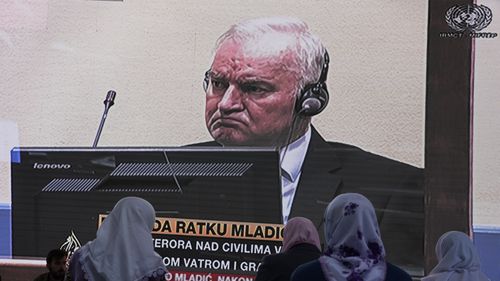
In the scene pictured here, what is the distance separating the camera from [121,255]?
4129mm

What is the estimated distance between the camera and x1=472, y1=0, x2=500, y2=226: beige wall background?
6.54 m

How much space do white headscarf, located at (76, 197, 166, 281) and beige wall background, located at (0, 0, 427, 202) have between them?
2.50 metres

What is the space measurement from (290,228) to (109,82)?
225 centimetres

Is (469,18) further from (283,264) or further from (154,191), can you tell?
(283,264)

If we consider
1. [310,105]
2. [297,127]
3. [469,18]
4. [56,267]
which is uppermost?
[469,18]

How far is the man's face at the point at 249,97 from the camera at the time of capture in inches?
266

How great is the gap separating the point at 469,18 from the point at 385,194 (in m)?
1.22

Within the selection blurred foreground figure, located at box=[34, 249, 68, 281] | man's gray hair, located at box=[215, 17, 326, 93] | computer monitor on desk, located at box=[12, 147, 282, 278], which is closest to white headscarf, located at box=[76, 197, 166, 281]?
blurred foreground figure, located at box=[34, 249, 68, 281]

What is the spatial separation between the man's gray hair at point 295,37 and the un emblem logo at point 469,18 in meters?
0.83

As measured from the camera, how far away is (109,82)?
6828 millimetres

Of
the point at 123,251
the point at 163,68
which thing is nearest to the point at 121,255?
the point at 123,251

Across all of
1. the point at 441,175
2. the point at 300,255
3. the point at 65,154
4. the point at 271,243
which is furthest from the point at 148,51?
the point at 300,255

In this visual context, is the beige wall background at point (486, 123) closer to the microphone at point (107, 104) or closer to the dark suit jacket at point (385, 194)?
the dark suit jacket at point (385, 194)

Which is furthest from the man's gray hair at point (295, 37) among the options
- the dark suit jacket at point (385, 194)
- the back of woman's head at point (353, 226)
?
the back of woman's head at point (353, 226)
